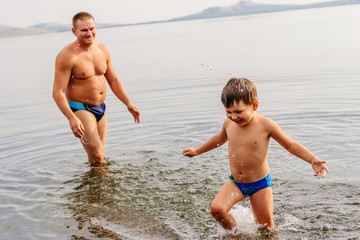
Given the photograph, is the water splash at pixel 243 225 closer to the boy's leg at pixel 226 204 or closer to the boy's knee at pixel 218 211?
the boy's leg at pixel 226 204

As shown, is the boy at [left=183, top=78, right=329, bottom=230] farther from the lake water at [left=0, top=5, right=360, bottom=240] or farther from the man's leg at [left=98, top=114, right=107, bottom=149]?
the man's leg at [left=98, top=114, right=107, bottom=149]

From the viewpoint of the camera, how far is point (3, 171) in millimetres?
8469

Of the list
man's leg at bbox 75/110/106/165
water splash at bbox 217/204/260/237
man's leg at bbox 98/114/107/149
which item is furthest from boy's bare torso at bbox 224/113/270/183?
man's leg at bbox 98/114/107/149

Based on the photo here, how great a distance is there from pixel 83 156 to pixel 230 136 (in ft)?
14.9

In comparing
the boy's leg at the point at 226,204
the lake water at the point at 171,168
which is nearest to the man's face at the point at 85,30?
the lake water at the point at 171,168

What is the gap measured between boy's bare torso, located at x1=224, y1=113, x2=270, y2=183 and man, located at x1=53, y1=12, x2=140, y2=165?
2.71 m

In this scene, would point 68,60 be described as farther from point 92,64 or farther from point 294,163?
point 294,163

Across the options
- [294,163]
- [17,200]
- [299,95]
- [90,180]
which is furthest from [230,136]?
[299,95]

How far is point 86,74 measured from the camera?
730 cm

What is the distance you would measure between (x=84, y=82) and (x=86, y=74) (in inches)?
5.7

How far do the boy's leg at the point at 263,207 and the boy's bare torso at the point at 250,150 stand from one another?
0.17 meters

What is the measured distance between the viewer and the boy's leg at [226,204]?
4859 millimetres

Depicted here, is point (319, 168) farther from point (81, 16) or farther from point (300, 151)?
point (81, 16)

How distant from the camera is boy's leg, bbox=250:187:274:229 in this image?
5020 mm
